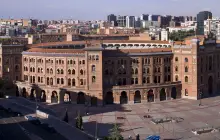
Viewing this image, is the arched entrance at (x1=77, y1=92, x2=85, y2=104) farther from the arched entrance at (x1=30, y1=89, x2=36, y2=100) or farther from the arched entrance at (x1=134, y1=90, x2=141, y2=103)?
the arched entrance at (x1=30, y1=89, x2=36, y2=100)

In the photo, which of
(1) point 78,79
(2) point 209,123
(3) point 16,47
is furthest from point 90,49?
(2) point 209,123

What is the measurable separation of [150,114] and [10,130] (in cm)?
3698

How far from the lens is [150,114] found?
110 meters

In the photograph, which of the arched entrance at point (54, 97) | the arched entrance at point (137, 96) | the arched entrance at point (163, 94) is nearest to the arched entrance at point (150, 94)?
the arched entrance at point (137, 96)

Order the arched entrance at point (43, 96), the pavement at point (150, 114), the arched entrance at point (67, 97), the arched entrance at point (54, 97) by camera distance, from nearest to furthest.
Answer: the pavement at point (150, 114)
the arched entrance at point (54, 97)
the arched entrance at point (67, 97)
the arched entrance at point (43, 96)

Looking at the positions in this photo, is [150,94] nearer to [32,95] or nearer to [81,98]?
[81,98]

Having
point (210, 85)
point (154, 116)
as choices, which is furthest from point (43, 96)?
point (210, 85)

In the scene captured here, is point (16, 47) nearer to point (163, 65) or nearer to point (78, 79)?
point (78, 79)

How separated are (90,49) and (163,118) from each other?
3219 cm

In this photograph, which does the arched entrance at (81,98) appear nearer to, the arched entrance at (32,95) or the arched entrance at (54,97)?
the arched entrance at (54,97)

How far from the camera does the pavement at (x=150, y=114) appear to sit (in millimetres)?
→ 92500

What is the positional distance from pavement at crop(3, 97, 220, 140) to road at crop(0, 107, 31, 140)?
28.8 ft

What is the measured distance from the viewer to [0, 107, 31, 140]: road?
86.8 m

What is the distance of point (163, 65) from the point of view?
134m
